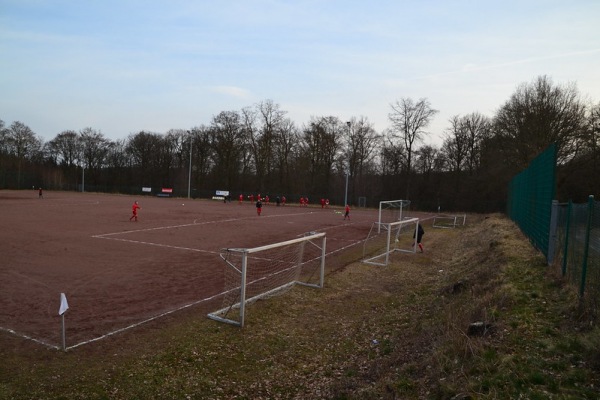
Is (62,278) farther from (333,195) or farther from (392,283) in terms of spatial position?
(333,195)

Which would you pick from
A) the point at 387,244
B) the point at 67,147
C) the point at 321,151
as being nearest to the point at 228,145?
the point at 321,151

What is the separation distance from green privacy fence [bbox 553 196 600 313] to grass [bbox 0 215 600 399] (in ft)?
1.01

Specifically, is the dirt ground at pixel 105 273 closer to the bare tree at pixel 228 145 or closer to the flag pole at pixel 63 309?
the flag pole at pixel 63 309

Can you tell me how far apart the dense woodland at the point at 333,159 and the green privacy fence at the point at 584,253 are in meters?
31.2

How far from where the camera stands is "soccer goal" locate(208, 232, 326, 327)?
9125 mm

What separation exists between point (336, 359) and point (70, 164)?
107246 millimetres

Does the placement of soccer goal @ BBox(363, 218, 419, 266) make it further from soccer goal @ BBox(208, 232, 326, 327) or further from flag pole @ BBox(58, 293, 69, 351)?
flag pole @ BBox(58, 293, 69, 351)

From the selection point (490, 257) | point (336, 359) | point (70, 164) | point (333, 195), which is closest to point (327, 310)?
point (336, 359)

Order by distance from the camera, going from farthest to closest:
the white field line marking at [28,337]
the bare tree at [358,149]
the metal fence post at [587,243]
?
1. the bare tree at [358,149]
2. the white field line marking at [28,337]
3. the metal fence post at [587,243]

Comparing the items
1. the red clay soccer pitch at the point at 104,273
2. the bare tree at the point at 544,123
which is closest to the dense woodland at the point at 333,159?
the bare tree at the point at 544,123

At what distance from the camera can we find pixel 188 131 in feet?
294

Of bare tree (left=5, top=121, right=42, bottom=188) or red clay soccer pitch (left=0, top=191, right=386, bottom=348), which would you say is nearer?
red clay soccer pitch (left=0, top=191, right=386, bottom=348)

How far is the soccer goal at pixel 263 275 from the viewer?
912cm

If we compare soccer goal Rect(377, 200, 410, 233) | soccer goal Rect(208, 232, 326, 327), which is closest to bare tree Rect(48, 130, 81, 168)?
soccer goal Rect(377, 200, 410, 233)
